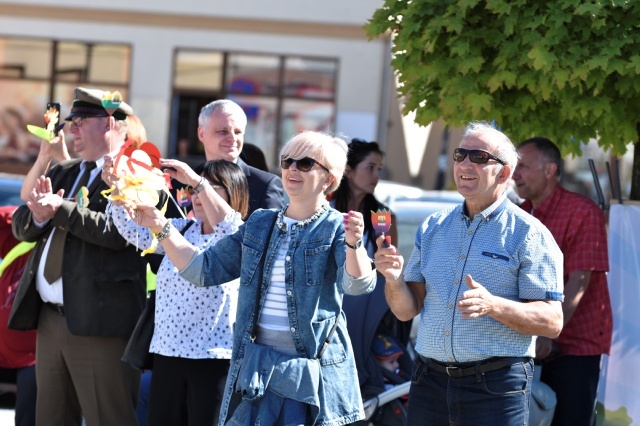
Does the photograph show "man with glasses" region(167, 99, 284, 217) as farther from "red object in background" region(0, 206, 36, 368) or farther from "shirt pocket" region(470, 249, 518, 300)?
"shirt pocket" region(470, 249, 518, 300)

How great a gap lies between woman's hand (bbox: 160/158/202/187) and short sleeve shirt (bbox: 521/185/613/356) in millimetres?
2102

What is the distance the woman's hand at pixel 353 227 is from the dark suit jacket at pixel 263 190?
5.83 ft

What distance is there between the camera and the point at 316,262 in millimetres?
4141

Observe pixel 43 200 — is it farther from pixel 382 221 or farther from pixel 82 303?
pixel 382 221

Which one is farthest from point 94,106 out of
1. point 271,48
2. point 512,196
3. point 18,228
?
point 271,48

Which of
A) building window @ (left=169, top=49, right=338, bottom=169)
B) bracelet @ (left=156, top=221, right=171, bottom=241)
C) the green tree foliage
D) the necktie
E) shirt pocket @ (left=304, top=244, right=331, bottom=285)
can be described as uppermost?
building window @ (left=169, top=49, right=338, bottom=169)

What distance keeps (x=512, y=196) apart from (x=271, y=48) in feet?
40.4

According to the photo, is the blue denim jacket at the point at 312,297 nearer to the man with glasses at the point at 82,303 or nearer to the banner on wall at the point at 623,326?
the man with glasses at the point at 82,303

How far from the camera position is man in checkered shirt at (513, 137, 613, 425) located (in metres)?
5.40

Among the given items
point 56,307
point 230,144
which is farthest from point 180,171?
point 56,307

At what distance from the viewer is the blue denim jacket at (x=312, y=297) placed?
4.09 m

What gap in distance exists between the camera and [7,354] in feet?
20.9

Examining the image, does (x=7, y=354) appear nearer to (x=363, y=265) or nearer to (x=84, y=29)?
(x=363, y=265)

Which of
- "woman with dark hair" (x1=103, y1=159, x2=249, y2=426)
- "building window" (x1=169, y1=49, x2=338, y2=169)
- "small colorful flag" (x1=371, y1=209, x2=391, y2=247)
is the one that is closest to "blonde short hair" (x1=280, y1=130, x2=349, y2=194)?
"small colorful flag" (x1=371, y1=209, x2=391, y2=247)
